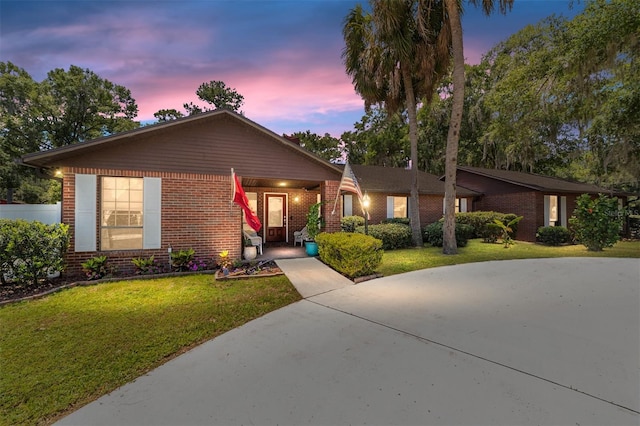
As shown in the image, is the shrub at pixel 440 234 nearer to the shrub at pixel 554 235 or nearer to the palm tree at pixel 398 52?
the palm tree at pixel 398 52

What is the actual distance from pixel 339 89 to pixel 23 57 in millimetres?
10683

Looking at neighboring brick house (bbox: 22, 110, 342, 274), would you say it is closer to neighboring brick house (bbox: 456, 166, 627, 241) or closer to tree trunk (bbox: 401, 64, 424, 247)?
tree trunk (bbox: 401, 64, 424, 247)

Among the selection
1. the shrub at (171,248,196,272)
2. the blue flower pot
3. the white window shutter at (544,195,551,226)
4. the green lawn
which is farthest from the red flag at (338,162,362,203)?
the white window shutter at (544,195,551,226)

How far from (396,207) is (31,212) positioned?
15281mm

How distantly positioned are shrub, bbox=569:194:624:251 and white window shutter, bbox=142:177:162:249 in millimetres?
15527

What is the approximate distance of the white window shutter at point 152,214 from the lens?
7.79 meters

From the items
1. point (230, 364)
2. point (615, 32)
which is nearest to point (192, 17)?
point (230, 364)

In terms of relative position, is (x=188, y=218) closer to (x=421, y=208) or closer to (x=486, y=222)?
(x=421, y=208)

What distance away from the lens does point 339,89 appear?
1314cm

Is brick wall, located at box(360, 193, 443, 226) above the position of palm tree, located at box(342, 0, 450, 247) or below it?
below

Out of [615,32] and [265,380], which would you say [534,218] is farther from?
[265,380]

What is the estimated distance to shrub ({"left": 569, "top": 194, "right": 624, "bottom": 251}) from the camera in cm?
1107

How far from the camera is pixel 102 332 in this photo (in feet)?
13.2

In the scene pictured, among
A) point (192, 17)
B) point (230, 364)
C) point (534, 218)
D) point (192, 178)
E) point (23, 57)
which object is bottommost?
point (230, 364)
